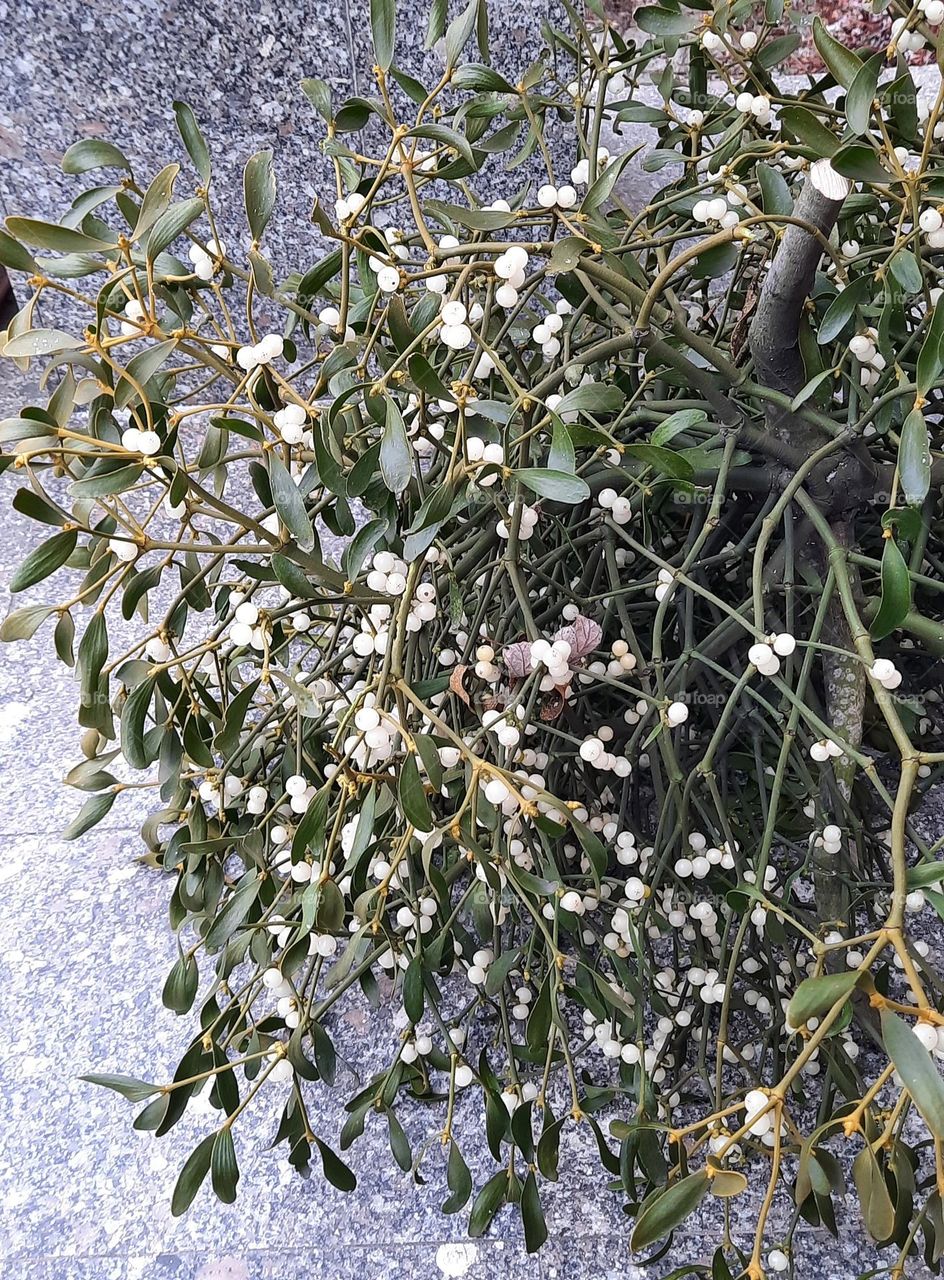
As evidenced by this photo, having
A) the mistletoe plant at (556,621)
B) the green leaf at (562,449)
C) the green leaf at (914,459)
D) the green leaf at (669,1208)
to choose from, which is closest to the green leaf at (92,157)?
the mistletoe plant at (556,621)

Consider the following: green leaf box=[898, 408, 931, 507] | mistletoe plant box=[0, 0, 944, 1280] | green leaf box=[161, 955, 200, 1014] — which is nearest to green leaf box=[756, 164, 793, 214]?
mistletoe plant box=[0, 0, 944, 1280]

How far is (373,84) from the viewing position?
1009mm

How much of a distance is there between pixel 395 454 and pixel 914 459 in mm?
178

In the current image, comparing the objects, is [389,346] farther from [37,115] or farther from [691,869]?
[37,115]

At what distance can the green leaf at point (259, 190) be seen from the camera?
0.38 m

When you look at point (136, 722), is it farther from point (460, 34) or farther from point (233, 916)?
point (460, 34)

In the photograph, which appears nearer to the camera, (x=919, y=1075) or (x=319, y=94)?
(x=919, y=1075)

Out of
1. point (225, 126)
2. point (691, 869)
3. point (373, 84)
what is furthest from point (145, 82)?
point (691, 869)

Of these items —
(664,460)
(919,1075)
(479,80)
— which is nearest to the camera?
(919,1075)

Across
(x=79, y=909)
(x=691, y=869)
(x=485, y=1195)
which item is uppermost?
(x=691, y=869)

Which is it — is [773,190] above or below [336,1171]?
above

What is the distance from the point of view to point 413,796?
329mm

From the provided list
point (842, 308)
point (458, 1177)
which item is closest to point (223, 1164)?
point (458, 1177)

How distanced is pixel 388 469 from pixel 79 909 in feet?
1.85
